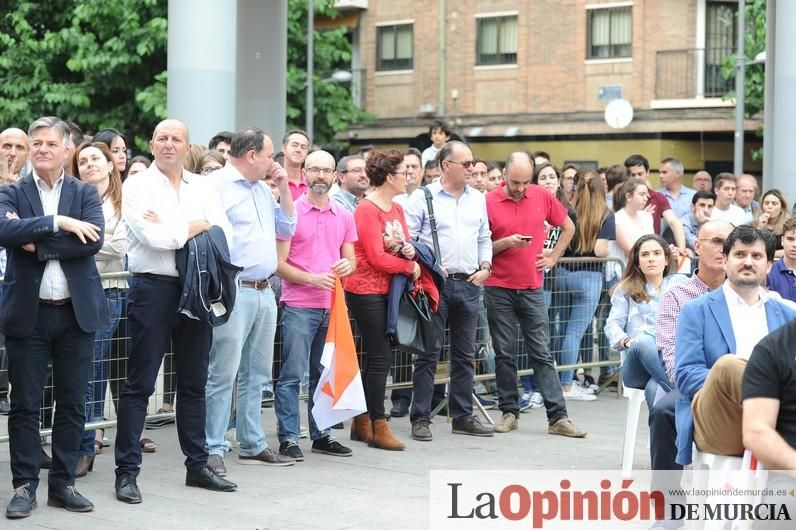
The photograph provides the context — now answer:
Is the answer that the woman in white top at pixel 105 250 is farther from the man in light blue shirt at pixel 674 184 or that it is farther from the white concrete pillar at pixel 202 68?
the man in light blue shirt at pixel 674 184

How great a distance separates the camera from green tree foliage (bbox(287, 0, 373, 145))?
114 feet

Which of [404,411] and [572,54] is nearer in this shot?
[404,411]

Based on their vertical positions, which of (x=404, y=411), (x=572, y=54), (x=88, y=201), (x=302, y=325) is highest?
(x=572, y=54)

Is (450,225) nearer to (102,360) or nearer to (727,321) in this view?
(102,360)

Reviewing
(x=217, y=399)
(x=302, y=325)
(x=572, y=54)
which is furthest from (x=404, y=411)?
(x=572, y=54)

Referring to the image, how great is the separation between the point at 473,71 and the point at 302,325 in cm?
2980

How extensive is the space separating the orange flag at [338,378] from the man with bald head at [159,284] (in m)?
1.47

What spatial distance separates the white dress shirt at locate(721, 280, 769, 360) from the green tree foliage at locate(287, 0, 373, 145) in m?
28.0

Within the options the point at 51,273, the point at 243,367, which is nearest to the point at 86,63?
the point at 243,367

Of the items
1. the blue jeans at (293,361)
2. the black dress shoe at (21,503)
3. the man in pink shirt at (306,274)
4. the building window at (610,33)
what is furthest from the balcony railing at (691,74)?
the black dress shoe at (21,503)

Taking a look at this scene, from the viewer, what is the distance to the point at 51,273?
7555mm

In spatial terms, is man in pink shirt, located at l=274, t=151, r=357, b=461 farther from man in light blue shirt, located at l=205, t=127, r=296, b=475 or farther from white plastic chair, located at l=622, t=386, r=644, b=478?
white plastic chair, located at l=622, t=386, r=644, b=478

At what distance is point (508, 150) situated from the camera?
37938 mm

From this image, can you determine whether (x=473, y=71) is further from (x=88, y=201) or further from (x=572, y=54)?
(x=88, y=201)
